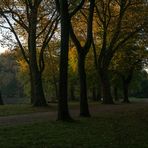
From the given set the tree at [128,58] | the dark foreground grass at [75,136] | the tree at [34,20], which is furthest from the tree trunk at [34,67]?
the tree at [128,58]

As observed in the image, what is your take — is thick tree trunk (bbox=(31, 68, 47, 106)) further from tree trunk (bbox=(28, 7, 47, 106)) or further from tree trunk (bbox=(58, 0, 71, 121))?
tree trunk (bbox=(58, 0, 71, 121))

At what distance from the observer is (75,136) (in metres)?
16.5

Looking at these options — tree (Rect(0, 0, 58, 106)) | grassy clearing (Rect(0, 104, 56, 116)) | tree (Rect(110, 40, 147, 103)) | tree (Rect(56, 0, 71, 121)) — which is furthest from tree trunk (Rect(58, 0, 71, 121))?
tree (Rect(110, 40, 147, 103))

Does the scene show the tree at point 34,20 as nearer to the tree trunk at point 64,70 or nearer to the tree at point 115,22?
the tree at point 115,22

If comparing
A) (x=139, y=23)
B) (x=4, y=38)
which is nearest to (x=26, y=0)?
(x=4, y=38)

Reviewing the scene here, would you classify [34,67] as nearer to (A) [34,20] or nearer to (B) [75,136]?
(A) [34,20]

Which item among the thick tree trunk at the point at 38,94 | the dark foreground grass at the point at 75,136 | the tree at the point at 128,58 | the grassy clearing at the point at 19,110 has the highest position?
the tree at the point at 128,58

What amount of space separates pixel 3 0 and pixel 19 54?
1439 centimetres

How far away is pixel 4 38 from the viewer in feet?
157

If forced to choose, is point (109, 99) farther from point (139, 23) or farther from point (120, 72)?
point (120, 72)

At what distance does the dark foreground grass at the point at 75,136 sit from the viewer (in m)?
14.6

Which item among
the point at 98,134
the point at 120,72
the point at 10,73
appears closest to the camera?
the point at 98,134

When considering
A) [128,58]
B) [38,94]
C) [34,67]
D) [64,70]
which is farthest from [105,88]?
[64,70]

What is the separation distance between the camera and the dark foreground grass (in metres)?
14.6
